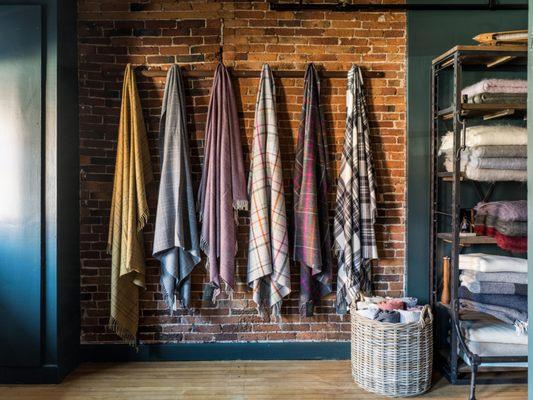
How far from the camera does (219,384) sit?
2.51 meters

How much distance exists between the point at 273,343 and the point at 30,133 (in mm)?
1880

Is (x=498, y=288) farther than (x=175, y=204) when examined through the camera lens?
No

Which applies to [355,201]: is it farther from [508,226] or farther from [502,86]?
[502,86]

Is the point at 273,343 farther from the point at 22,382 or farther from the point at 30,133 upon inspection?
the point at 30,133

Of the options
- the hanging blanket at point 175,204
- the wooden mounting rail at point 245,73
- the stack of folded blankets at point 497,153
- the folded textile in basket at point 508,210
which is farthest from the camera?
the wooden mounting rail at point 245,73

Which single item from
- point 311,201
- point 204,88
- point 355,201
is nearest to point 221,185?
point 311,201

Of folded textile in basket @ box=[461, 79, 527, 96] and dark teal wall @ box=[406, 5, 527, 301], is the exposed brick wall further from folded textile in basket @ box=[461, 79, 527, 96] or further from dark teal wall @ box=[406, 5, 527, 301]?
folded textile in basket @ box=[461, 79, 527, 96]

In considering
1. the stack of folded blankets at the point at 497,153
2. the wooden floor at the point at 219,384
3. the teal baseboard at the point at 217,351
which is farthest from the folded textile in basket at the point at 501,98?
the teal baseboard at the point at 217,351

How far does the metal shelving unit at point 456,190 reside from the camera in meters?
2.41

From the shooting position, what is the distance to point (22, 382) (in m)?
2.51

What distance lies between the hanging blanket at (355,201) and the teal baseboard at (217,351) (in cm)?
38

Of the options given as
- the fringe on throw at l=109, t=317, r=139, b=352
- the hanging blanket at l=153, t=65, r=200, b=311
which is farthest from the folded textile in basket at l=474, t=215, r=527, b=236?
the fringe on throw at l=109, t=317, r=139, b=352

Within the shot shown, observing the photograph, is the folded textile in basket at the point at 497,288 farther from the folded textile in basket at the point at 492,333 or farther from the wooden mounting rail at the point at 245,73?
the wooden mounting rail at the point at 245,73

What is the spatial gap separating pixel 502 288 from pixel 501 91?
1.06 metres
